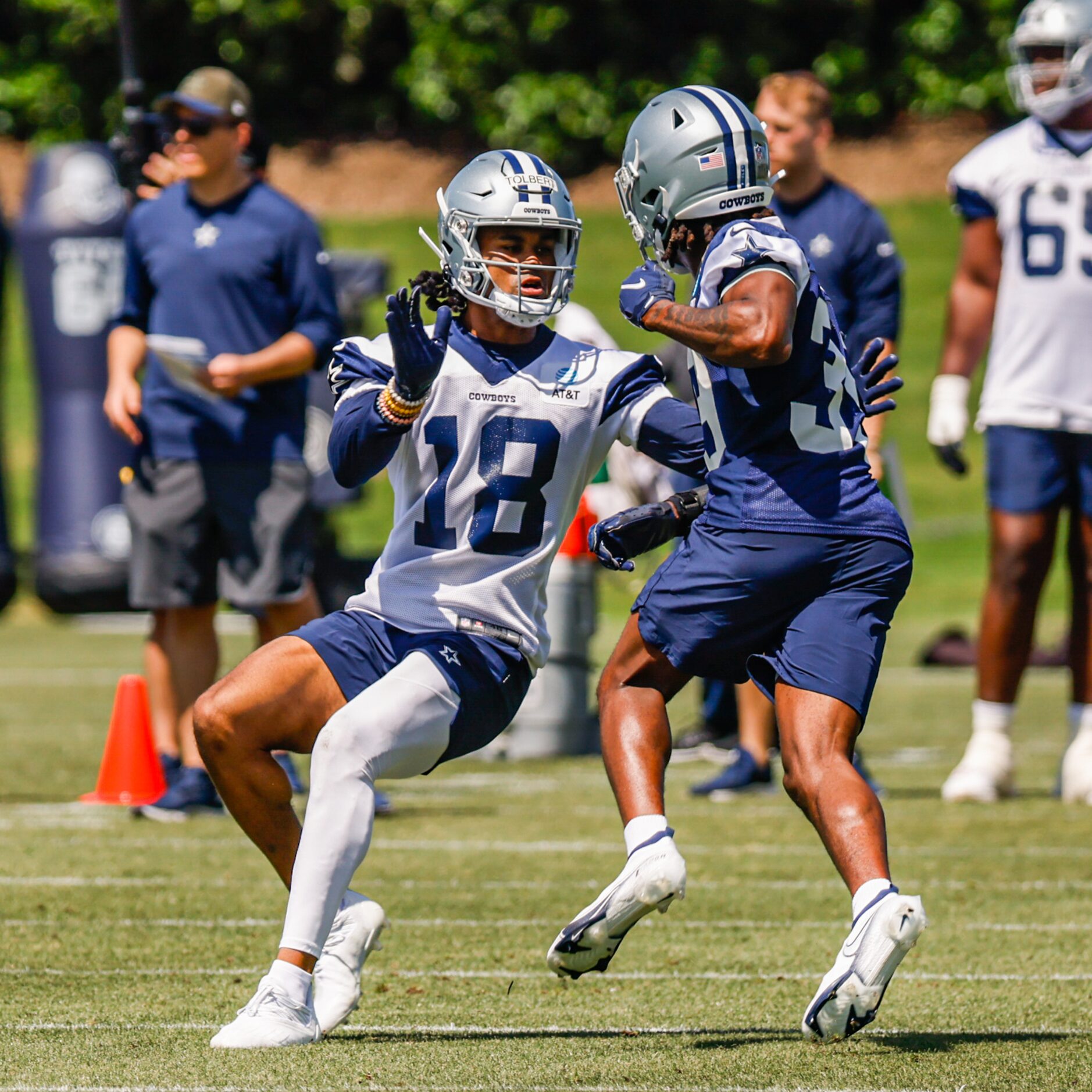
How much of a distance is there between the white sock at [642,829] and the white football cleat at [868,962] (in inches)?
18.1

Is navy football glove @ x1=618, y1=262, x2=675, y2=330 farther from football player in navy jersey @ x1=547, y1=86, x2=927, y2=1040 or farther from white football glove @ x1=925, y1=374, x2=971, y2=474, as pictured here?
white football glove @ x1=925, y1=374, x2=971, y2=474

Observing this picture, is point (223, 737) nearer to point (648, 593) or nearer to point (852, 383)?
point (648, 593)

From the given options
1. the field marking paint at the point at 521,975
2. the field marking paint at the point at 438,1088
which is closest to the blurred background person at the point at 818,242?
the field marking paint at the point at 521,975

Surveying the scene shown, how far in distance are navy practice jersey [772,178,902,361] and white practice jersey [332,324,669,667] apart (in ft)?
10.4

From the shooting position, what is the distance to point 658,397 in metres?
4.63

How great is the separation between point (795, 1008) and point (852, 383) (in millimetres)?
1267

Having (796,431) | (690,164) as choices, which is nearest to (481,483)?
(796,431)

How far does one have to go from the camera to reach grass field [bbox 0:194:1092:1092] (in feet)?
12.7

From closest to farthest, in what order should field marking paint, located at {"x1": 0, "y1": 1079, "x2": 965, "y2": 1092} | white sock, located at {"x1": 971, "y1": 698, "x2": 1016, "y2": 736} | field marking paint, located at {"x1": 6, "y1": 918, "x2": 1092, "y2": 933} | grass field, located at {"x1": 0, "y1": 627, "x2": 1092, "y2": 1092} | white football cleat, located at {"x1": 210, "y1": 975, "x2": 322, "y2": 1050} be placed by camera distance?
field marking paint, located at {"x1": 0, "y1": 1079, "x2": 965, "y2": 1092} < grass field, located at {"x1": 0, "y1": 627, "x2": 1092, "y2": 1092} < white football cleat, located at {"x1": 210, "y1": 975, "x2": 322, "y2": 1050} < field marking paint, located at {"x1": 6, "y1": 918, "x2": 1092, "y2": 933} < white sock, located at {"x1": 971, "y1": 698, "x2": 1016, "y2": 736}

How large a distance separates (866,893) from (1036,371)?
406 cm

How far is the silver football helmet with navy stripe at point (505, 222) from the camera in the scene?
4.48 meters

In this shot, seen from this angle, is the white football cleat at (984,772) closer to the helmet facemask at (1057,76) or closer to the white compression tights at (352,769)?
the helmet facemask at (1057,76)

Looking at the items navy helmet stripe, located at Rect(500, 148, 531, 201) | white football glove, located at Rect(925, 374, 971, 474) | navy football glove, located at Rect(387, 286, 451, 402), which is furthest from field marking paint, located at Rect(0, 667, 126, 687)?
navy football glove, located at Rect(387, 286, 451, 402)

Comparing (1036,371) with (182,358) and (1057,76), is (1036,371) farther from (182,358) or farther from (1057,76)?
(182,358)
